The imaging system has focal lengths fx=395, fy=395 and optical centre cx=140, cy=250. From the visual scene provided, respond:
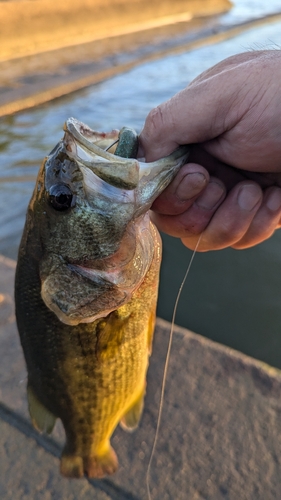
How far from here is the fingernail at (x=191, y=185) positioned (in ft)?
5.08

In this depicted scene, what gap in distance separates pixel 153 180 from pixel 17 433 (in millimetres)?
1661

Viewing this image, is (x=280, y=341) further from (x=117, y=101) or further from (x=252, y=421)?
(x=117, y=101)

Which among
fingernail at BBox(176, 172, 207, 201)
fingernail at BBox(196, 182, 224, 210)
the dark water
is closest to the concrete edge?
the dark water

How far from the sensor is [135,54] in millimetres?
14211

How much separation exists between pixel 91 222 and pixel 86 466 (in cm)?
128

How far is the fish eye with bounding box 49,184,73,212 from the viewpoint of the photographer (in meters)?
1.31

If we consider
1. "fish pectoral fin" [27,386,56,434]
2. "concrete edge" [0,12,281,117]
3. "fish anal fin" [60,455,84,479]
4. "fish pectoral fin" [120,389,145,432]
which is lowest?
"concrete edge" [0,12,281,117]

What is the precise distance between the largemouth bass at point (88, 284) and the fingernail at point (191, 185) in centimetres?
8

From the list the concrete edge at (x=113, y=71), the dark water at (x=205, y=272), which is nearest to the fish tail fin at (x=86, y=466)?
the dark water at (x=205, y=272)

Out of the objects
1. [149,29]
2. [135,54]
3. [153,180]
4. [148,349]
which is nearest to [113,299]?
[153,180]

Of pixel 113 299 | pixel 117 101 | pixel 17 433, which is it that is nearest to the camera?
pixel 113 299

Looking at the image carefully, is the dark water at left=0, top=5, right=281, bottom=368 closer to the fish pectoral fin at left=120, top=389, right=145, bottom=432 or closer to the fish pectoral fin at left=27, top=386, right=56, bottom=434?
the fish pectoral fin at left=120, top=389, right=145, bottom=432

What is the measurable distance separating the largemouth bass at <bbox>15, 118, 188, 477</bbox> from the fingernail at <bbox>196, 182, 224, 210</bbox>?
0.28 meters

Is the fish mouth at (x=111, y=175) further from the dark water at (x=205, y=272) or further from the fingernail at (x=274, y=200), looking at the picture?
A: the dark water at (x=205, y=272)
